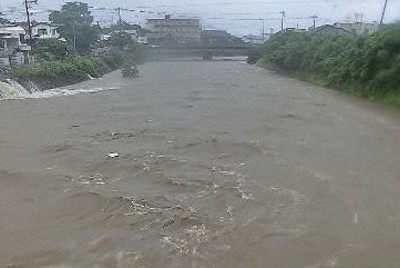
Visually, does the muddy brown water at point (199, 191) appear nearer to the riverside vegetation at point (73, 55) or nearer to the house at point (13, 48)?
the riverside vegetation at point (73, 55)

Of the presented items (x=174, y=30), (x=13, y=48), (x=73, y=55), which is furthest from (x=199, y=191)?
(x=174, y=30)

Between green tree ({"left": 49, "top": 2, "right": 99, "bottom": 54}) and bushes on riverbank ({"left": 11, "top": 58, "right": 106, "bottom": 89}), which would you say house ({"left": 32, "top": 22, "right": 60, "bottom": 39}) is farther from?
bushes on riverbank ({"left": 11, "top": 58, "right": 106, "bottom": 89})

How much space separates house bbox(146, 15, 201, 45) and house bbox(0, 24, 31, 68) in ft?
84.2

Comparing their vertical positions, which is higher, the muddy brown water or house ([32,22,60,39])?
the muddy brown water

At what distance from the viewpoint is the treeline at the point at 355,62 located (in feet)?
68.3

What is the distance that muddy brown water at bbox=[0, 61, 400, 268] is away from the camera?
6496 millimetres

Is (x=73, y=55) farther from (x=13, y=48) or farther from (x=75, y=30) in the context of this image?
(x=75, y=30)

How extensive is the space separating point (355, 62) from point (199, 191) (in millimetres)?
17381

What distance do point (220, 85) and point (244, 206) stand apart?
19878 millimetres

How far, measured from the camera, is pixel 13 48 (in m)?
39.1

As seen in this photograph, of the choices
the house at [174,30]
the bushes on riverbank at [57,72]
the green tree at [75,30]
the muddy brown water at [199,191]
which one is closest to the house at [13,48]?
the bushes on riverbank at [57,72]

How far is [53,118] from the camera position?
55.0 ft

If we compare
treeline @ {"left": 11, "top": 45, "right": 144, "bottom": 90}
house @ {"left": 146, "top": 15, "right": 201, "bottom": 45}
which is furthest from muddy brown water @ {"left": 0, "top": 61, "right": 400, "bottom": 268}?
house @ {"left": 146, "top": 15, "right": 201, "bottom": 45}

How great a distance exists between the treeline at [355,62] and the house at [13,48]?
1931 cm
